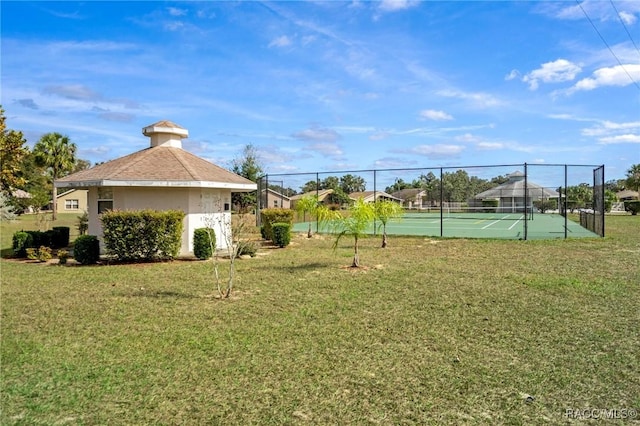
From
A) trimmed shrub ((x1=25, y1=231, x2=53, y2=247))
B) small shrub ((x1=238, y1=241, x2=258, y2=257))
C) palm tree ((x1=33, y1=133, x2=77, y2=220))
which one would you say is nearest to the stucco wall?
small shrub ((x1=238, y1=241, x2=258, y2=257))

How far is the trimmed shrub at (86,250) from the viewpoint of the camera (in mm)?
→ 11148

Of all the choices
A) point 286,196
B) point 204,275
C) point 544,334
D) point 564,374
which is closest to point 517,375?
point 564,374

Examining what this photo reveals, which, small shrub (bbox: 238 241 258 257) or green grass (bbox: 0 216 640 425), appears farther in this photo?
small shrub (bbox: 238 241 258 257)

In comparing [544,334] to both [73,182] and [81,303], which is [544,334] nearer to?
[81,303]

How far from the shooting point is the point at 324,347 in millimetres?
4859

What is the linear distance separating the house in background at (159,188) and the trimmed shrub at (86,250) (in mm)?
1590

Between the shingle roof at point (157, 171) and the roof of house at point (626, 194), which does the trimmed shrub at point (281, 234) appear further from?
the roof of house at point (626, 194)

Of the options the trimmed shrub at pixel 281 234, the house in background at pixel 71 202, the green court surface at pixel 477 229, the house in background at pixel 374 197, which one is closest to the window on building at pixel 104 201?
the trimmed shrub at pixel 281 234

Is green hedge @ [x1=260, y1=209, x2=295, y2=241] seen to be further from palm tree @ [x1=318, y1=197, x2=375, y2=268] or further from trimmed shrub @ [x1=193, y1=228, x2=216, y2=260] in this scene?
palm tree @ [x1=318, y1=197, x2=375, y2=268]

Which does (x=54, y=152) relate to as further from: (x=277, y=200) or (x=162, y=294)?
(x=162, y=294)

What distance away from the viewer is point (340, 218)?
9.95 metres

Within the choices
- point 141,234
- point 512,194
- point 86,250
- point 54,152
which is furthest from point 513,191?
point 54,152

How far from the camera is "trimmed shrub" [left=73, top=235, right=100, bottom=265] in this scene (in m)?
11.1

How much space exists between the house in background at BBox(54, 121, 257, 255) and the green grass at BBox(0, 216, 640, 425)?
12.5ft
